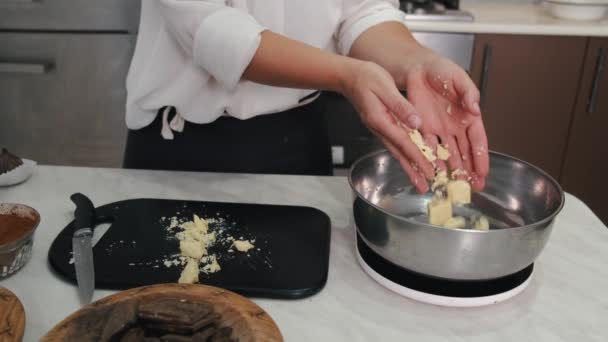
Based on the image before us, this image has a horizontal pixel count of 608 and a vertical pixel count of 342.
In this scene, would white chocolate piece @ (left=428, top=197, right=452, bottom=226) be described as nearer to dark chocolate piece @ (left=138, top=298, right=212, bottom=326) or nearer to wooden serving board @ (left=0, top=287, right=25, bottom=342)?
dark chocolate piece @ (left=138, top=298, right=212, bottom=326)

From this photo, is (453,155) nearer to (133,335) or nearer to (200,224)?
(200,224)

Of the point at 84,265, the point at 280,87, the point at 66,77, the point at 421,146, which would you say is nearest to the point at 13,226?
the point at 84,265

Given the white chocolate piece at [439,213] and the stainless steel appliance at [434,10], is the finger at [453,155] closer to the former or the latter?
the white chocolate piece at [439,213]

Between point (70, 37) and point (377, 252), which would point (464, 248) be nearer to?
point (377, 252)

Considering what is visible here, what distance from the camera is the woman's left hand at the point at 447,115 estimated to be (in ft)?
2.72

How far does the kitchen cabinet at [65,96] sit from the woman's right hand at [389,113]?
4.77 ft

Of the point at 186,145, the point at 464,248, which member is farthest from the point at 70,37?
the point at 464,248

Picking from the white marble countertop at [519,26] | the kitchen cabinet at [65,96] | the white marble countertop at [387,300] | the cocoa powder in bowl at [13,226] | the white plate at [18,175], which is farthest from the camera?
the kitchen cabinet at [65,96]

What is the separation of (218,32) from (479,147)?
447 mm

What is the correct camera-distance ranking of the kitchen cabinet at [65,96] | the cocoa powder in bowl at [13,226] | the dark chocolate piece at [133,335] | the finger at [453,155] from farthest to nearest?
the kitchen cabinet at [65,96] < the finger at [453,155] < the cocoa powder in bowl at [13,226] < the dark chocolate piece at [133,335]

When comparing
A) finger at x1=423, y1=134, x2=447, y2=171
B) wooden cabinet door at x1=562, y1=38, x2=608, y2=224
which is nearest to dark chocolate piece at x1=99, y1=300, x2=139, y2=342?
finger at x1=423, y1=134, x2=447, y2=171

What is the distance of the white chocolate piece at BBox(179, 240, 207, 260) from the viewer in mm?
750

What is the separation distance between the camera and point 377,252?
73 cm

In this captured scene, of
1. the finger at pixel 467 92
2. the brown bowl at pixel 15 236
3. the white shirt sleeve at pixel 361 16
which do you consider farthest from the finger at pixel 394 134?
the brown bowl at pixel 15 236
